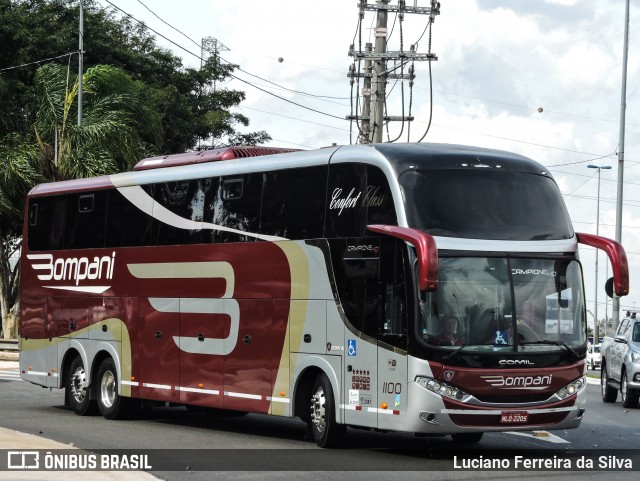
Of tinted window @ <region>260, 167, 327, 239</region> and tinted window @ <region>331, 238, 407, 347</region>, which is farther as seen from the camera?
tinted window @ <region>260, 167, 327, 239</region>

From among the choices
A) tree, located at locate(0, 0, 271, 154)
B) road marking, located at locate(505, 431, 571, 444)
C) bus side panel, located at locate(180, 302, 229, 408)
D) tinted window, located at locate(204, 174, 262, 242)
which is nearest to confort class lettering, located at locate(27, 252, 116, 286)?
bus side panel, located at locate(180, 302, 229, 408)

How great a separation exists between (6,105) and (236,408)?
29.6 m

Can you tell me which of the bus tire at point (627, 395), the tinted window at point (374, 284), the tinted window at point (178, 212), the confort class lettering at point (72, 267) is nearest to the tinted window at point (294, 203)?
the tinted window at point (374, 284)

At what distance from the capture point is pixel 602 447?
56.0 ft

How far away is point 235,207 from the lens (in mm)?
18844

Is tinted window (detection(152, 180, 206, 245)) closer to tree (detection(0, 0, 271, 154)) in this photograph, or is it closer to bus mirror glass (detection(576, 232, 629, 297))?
bus mirror glass (detection(576, 232, 629, 297))

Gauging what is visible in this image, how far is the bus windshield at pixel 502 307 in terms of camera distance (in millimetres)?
15180

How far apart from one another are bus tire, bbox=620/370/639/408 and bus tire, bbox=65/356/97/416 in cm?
1012

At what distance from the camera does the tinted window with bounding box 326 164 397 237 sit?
15.9 meters

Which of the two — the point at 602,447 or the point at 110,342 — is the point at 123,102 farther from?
the point at 602,447

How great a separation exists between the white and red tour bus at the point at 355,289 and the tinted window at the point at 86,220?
0.55 m

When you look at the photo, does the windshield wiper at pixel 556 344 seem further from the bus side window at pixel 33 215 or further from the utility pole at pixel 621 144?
the utility pole at pixel 621 144

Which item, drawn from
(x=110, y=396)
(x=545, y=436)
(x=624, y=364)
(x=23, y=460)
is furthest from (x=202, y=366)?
(x=624, y=364)

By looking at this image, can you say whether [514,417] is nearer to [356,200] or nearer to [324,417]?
[324,417]
